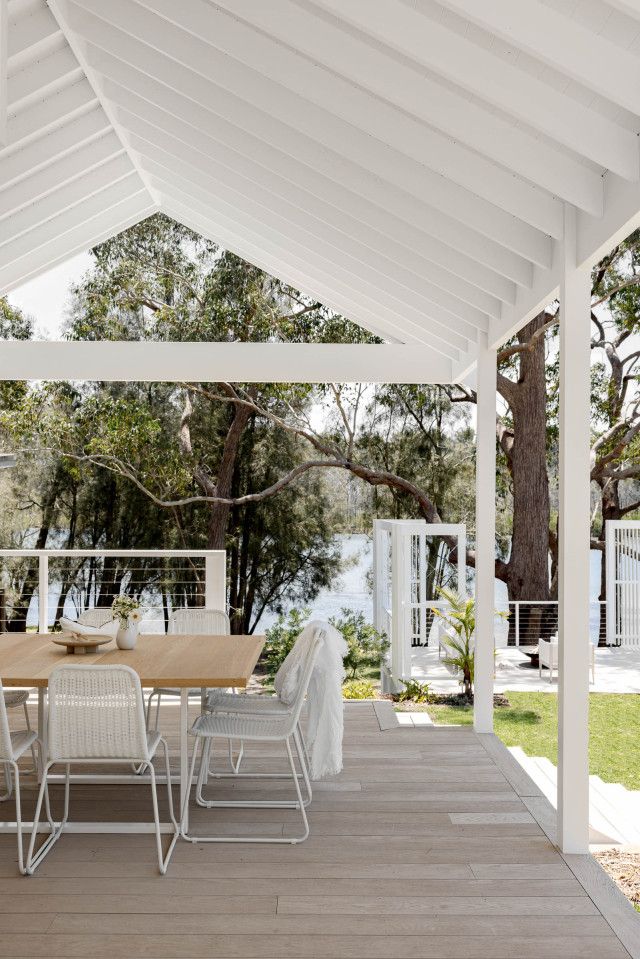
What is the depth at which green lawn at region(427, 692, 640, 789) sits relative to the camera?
818 centimetres

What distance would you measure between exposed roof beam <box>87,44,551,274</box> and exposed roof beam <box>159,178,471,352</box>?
1.23m

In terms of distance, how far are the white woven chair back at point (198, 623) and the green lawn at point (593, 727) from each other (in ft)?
9.60

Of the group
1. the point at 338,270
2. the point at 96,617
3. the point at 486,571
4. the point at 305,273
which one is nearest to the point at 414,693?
the point at 486,571

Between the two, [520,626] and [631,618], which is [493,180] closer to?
[631,618]

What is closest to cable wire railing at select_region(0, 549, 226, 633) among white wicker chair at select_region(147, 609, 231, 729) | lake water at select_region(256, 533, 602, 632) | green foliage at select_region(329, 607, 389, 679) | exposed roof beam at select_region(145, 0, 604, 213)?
lake water at select_region(256, 533, 602, 632)

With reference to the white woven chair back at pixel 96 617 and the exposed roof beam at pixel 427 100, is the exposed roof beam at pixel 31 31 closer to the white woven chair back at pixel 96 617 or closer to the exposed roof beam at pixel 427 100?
the exposed roof beam at pixel 427 100

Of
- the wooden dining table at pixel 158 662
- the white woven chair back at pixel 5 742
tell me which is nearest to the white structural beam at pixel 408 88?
the wooden dining table at pixel 158 662

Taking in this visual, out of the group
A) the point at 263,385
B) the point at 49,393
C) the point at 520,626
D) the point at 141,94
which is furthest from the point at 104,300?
the point at 141,94

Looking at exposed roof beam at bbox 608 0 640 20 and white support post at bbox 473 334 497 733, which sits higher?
exposed roof beam at bbox 608 0 640 20

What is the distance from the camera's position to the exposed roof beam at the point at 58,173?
5.85 meters

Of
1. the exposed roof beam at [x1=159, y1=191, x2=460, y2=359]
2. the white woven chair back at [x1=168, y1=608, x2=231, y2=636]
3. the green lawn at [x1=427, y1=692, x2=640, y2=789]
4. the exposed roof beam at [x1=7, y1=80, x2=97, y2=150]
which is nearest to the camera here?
the exposed roof beam at [x1=7, y1=80, x2=97, y2=150]

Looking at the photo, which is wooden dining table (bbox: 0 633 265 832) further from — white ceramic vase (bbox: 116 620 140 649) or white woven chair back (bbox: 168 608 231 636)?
white woven chair back (bbox: 168 608 231 636)

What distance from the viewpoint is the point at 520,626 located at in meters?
12.9

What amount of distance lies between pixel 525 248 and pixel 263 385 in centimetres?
1017
